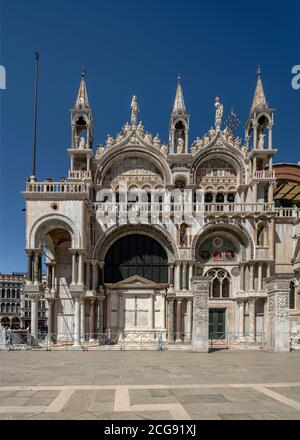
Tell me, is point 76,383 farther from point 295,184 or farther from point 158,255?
point 295,184

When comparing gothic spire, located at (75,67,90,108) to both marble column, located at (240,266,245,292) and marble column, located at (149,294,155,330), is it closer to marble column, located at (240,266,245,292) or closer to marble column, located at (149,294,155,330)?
marble column, located at (149,294,155,330)

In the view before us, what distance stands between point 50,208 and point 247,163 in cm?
1821

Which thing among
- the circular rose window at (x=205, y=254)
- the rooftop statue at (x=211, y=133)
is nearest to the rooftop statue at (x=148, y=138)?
the rooftop statue at (x=211, y=133)

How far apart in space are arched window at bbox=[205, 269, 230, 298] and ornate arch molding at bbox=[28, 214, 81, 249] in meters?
12.0

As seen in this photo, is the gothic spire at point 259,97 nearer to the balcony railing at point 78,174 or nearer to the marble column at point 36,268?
the balcony railing at point 78,174

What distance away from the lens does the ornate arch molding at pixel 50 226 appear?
2808cm

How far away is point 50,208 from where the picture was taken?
28.7 metres

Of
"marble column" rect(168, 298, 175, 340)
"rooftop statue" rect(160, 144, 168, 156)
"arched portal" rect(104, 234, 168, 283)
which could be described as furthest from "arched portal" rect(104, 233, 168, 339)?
"rooftop statue" rect(160, 144, 168, 156)

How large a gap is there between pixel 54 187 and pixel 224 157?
15862 millimetres

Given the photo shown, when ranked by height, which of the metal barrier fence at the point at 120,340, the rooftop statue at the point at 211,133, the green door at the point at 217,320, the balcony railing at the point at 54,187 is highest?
the rooftop statue at the point at 211,133

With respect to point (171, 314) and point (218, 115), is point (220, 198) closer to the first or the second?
point (218, 115)

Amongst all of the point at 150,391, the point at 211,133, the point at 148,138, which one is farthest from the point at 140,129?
the point at 150,391

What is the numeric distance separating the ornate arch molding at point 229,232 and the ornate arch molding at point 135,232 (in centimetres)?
190

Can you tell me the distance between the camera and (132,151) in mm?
34969
